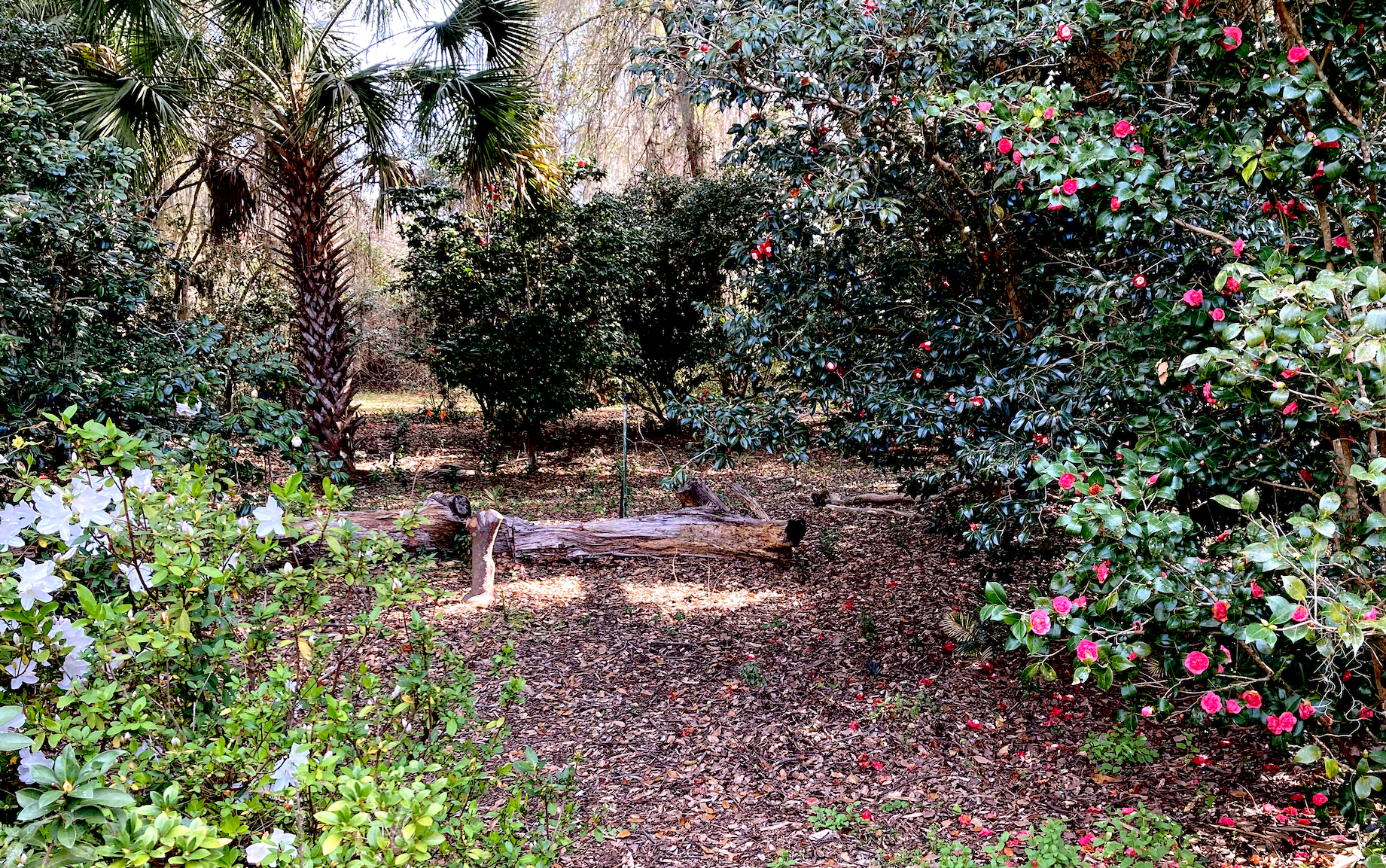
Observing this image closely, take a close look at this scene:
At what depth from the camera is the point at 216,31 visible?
6996mm

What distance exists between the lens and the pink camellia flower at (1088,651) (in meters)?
1.66

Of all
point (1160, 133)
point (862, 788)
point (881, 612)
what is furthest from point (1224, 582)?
point (881, 612)

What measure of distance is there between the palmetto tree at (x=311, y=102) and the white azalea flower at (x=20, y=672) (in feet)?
12.1

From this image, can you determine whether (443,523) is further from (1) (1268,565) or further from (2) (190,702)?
(1) (1268,565)

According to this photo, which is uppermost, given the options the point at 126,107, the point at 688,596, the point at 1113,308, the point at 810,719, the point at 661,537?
the point at 126,107

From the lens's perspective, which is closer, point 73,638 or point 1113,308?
point 73,638

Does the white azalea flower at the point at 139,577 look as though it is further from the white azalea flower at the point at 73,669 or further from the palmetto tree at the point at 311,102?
the palmetto tree at the point at 311,102

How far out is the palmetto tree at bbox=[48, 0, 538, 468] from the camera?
5160 mm

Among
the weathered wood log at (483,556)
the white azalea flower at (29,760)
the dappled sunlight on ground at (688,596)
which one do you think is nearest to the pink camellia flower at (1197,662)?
the white azalea flower at (29,760)

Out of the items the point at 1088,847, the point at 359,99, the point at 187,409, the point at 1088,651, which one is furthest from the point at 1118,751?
the point at 359,99

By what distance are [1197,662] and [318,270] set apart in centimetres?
697

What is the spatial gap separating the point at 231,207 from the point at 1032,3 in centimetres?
724

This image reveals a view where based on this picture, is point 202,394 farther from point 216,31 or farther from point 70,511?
point 216,31

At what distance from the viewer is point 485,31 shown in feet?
19.5
